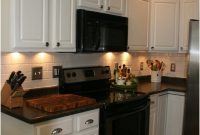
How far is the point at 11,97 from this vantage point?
6.29 feet

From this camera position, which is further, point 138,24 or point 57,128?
point 138,24

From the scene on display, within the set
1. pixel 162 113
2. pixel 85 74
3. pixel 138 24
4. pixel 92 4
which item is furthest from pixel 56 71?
pixel 162 113

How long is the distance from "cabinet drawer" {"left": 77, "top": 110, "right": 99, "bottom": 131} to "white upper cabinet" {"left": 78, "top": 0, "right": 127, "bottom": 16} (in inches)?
40.4

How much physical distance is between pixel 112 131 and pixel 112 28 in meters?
1.08

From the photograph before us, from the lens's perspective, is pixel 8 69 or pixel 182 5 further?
pixel 182 5

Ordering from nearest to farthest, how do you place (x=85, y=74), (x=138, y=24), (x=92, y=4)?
(x=92, y=4)
(x=85, y=74)
(x=138, y=24)

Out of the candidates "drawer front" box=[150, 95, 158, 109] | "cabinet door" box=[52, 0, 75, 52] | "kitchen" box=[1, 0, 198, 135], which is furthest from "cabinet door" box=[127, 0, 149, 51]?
"cabinet door" box=[52, 0, 75, 52]

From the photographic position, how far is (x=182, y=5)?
3262 millimetres

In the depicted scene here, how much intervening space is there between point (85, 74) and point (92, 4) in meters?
0.77

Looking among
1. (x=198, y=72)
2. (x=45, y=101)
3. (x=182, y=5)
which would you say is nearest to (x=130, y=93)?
(x=198, y=72)

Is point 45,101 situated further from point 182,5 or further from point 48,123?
point 182,5

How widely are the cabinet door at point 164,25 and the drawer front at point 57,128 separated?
189 centimetres

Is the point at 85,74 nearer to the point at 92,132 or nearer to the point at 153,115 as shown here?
the point at 92,132

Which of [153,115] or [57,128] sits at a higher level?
[57,128]
